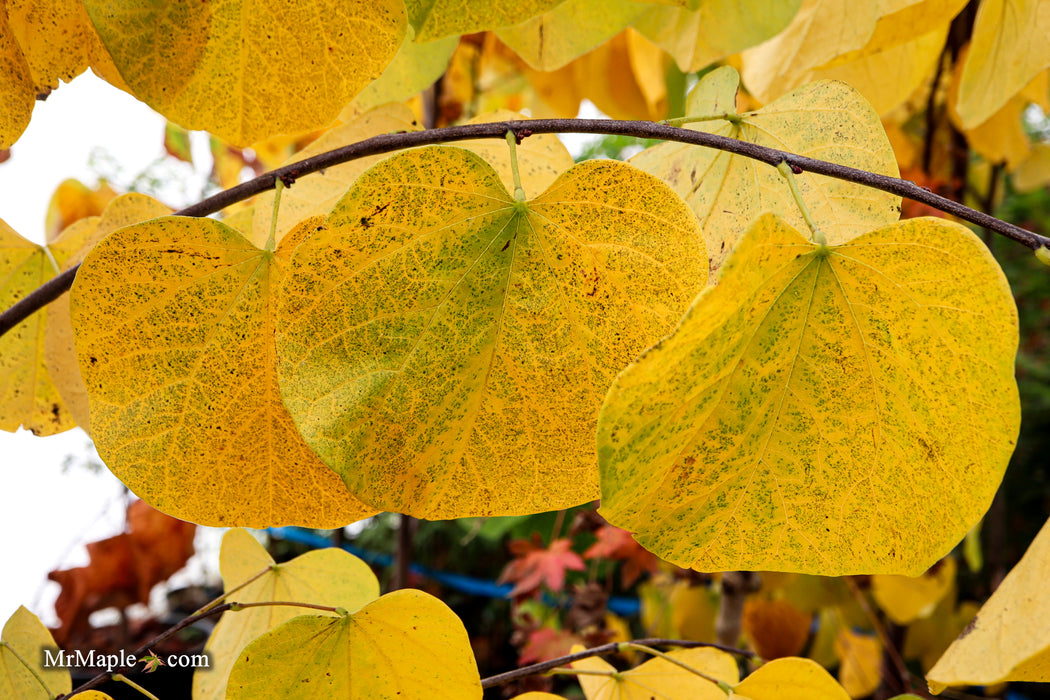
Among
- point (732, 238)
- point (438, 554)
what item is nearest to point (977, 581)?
point (438, 554)

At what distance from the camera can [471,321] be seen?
0.24 meters

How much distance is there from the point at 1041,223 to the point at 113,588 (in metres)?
1.68

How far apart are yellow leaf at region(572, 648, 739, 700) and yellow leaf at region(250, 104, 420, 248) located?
11.0 inches

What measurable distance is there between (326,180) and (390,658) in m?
0.22

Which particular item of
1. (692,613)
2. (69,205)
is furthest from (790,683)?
(69,205)

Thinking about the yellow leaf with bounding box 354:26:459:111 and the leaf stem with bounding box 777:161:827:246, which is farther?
the yellow leaf with bounding box 354:26:459:111

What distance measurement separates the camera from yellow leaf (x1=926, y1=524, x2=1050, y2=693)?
183 mm

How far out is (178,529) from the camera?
1086mm

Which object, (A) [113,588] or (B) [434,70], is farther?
(A) [113,588]

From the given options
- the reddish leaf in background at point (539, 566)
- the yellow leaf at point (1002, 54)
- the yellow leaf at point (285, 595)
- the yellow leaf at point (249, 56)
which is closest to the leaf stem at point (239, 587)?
the yellow leaf at point (285, 595)

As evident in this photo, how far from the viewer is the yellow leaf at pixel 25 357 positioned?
1.25ft

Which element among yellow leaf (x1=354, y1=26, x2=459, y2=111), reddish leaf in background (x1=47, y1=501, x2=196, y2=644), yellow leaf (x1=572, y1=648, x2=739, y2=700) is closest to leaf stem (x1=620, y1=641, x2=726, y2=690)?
yellow leaf (x1=572, y1=648, x2=739, y2=700)

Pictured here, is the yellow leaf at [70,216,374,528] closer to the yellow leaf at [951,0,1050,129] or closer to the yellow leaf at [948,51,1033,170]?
the yellow leaf at [951,0,1050,129]

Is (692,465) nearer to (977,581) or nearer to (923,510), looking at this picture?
(923,510)
